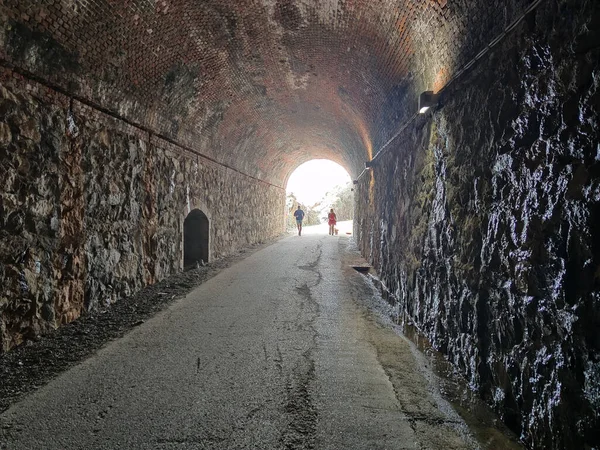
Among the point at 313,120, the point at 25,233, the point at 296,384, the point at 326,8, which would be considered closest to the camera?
the point at 296,384

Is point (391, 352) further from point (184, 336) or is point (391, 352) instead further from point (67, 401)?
point (67, 401)

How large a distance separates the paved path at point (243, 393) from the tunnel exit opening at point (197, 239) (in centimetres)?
464

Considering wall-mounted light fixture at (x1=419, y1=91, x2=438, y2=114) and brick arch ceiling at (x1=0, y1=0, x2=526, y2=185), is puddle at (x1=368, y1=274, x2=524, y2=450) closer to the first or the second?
wall-mounted light fixture at (x1=419, y1=91, x2=438, y2=114)

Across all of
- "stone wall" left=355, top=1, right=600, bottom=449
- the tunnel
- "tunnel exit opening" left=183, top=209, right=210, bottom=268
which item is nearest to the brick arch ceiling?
the tunnel

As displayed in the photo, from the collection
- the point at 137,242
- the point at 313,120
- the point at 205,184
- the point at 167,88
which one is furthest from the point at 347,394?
the point at 313,120

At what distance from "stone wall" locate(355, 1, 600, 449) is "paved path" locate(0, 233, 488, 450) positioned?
1.88ft

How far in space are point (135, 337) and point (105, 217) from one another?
6.38 feet

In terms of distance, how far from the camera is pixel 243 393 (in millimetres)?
3199

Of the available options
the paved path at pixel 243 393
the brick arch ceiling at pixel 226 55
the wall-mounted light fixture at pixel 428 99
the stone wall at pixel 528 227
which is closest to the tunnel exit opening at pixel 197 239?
the brick arch ceiling at pixel 226 55

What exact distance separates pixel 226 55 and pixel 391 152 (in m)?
3.54

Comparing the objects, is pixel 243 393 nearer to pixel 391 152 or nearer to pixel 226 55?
pixel 391 152

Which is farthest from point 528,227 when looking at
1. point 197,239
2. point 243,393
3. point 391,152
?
point 197,239

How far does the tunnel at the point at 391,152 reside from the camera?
221cm

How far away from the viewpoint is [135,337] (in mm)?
4527
